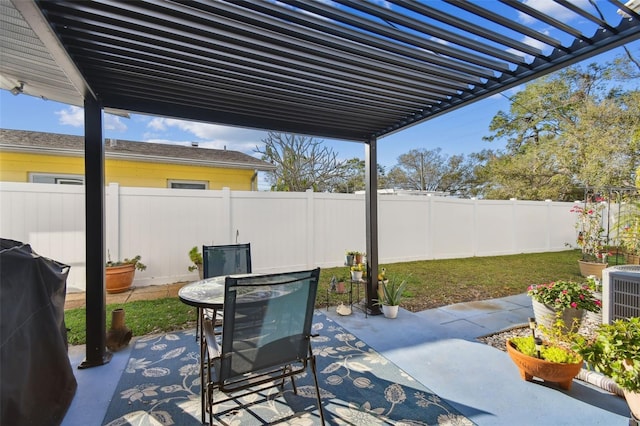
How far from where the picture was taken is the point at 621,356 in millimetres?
1720

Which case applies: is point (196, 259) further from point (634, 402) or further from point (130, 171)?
point (634, 402)

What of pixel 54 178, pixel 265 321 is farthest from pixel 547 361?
pixel 54 178

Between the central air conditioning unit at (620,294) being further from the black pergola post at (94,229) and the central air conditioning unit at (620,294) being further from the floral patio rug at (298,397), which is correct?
the black pergola post at (94,229)

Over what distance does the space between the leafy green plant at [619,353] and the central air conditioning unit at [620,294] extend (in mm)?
1043

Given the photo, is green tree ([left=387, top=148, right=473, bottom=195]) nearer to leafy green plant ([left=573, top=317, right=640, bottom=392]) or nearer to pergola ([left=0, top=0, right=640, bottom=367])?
pergola ([left=0, top=0, right=640, bottom=367])

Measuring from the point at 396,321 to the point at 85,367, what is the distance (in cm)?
327

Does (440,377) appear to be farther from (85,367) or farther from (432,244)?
(432,244)

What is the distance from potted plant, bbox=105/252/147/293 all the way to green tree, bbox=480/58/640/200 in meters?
12.2

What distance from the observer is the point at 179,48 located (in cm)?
198

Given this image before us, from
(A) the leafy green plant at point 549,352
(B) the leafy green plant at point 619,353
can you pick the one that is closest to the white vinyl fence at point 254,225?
(A) the leafy green plant at point 549,352

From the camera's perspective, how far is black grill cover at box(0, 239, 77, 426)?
153cm

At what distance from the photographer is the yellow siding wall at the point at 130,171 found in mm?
6586

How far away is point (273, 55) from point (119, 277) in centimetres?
463

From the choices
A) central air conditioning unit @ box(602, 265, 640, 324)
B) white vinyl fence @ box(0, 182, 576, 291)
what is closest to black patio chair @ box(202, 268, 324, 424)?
central air conditioning unit @ box(602, 265, 640, 324)
